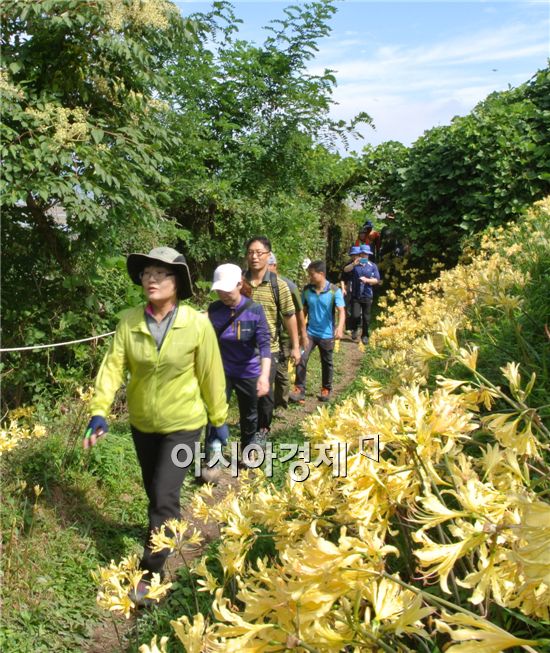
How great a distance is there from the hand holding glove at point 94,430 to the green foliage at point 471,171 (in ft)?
30.3

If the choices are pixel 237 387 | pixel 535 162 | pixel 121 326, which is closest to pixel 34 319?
pixel 237 387

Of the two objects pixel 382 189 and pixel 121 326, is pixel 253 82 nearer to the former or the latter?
pixel 121 326

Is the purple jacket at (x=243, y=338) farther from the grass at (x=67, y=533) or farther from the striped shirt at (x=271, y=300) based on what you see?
the grass at (x=67, y=533)

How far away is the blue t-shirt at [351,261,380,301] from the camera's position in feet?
34.1

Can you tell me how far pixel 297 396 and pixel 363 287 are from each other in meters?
4.02

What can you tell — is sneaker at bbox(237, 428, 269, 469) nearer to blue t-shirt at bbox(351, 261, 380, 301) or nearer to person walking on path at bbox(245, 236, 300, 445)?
person walking on path at bbox(245, 236, 300, 445)

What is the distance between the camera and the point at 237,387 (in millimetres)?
4648

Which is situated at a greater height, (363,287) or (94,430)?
(363,287)

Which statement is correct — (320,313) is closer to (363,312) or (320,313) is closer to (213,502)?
(213,502)

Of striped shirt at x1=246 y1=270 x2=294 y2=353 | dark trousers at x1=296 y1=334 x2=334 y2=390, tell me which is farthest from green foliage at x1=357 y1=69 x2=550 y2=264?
striped shirt at x1=246 y1=270 x2=294 y2=353

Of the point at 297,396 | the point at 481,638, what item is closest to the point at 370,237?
the point at 297,396

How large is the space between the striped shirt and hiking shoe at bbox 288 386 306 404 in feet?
5.35

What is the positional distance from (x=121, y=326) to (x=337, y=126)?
6699 mm

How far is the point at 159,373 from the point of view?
3.12 metres
